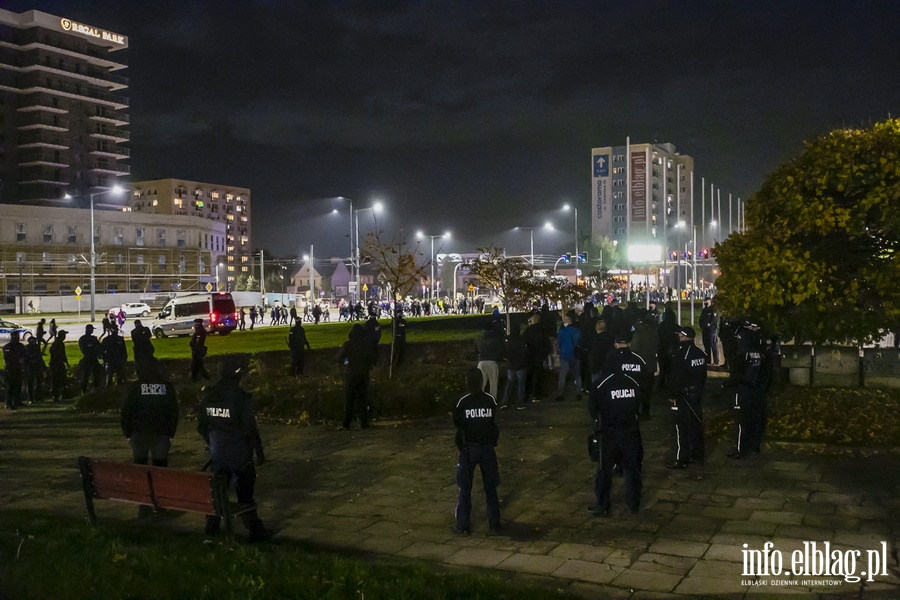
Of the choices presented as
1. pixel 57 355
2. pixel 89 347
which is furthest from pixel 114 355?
pixel 57 355

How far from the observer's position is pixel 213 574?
5793mm

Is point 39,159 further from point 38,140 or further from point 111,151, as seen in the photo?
point 111,151

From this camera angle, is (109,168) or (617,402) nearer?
(617,402)

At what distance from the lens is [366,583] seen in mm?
5492

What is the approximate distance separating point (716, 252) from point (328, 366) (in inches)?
411

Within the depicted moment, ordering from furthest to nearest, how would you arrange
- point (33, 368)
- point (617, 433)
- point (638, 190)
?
1. point (638, 190)
2. point (33, 368)
3. point (617, 433)

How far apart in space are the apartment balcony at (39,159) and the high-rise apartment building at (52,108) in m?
0.10

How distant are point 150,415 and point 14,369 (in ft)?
34.6

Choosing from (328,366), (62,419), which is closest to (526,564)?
(62,419)

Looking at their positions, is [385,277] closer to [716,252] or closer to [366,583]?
[716,252]

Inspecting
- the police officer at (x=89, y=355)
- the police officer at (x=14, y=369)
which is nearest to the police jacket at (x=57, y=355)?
the police officer at (x=89, y=355)

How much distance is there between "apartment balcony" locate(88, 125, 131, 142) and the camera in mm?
90250

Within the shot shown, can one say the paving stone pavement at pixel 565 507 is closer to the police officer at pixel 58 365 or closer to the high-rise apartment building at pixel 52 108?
the police officer at pixel 58 365

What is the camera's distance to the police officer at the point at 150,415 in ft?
25.4
